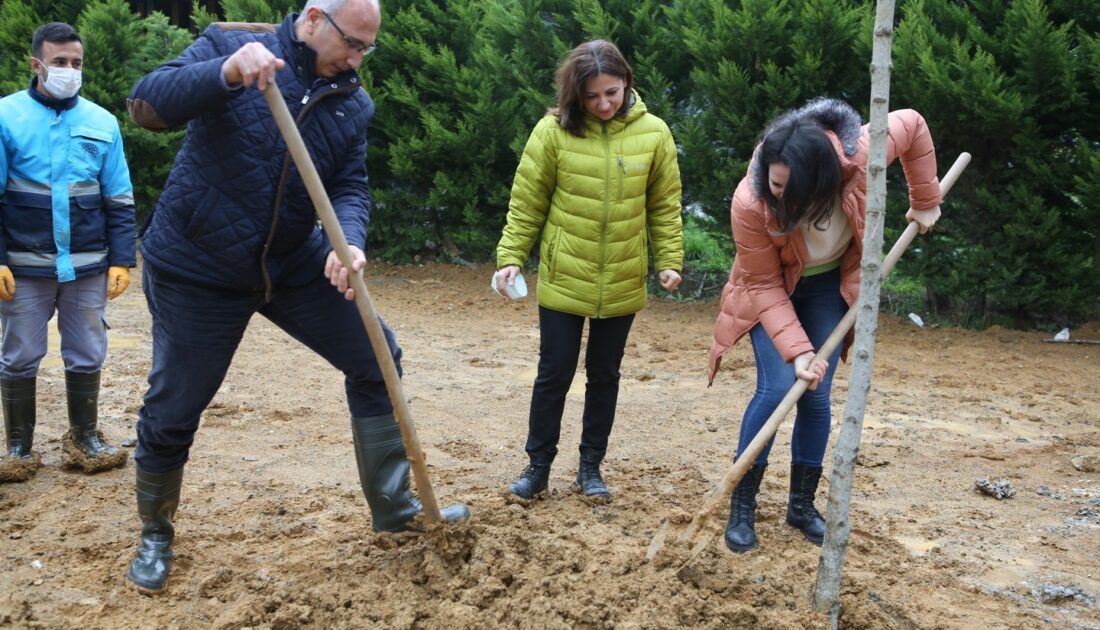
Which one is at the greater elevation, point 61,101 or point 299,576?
point 61,101

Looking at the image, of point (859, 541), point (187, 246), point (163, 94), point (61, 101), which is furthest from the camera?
point (61, 101)

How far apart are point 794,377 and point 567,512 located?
109 cm

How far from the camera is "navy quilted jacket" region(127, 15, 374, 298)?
3.10m

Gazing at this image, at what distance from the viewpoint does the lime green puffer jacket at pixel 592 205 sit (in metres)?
4.02

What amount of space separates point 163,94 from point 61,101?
1886mm

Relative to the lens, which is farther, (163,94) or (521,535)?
(521,535)

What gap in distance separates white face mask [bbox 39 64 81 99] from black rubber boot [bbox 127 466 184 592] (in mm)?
1916

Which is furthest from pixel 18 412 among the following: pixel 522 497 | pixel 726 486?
pixel 726 486

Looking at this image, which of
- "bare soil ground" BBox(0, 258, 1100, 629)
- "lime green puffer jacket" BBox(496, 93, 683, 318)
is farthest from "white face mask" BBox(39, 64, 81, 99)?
"lime green puffer jacket" BBox(496, 93, 683, 318)

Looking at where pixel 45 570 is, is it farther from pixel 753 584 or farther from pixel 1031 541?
pixel 1031 541

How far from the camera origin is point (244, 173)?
312 centimetres

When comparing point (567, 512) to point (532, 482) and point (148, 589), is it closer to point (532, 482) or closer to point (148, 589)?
point (532, 482)

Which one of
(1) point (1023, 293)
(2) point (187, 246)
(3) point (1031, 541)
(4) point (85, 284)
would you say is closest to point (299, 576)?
(2) point (187, 246)

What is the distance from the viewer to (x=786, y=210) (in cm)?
335
